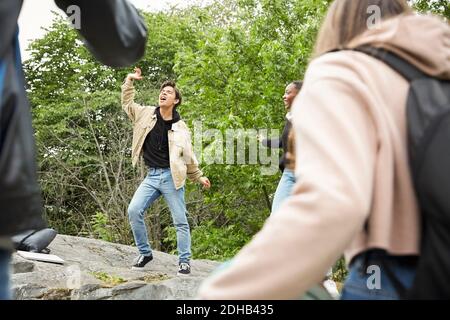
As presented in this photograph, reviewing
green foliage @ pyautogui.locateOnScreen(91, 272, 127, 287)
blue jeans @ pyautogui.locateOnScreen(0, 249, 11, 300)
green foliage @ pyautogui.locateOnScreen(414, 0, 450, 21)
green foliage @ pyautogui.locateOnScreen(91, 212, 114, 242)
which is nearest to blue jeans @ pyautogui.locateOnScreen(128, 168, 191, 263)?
green foliage @ pyautogui.locateOnScreen(91, 272, 127, 287)

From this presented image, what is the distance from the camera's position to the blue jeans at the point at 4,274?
1.47 meters

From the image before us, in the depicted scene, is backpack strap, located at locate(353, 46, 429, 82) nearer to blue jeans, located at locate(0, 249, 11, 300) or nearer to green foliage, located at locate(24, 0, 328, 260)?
blue jeans, located at locate(0, 249, 11, 300)

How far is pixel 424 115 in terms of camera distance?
150 cm

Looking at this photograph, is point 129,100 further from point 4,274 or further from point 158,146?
point 4,274

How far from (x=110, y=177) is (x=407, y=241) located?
19430 mm

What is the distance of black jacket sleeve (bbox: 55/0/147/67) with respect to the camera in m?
1.87

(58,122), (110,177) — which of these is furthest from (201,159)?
(58,122)

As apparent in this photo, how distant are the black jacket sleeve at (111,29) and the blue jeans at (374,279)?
883mm

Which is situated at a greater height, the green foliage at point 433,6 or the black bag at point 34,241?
the green foliage at point 433,6

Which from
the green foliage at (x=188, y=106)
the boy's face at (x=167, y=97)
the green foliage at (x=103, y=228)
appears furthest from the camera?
the green foliage at (x=103, y=228)

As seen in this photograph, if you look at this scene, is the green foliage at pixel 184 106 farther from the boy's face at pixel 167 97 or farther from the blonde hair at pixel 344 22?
the blonde hair at pixel 344 22

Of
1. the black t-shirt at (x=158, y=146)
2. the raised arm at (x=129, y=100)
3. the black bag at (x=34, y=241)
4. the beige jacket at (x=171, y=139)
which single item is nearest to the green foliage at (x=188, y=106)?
the raised arm at (x=129, y=100)

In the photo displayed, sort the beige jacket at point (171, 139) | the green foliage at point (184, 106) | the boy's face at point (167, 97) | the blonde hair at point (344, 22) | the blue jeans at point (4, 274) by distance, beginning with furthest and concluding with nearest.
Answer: the green foliage at point (184, 106) → the boy's face at point (167, 97) → the beige jacket at point (171, 139) → the blonde hair at point (344, 22) → the blue jeans at point (4, 274)

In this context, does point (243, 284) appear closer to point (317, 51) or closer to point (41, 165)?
point (317, 51)
